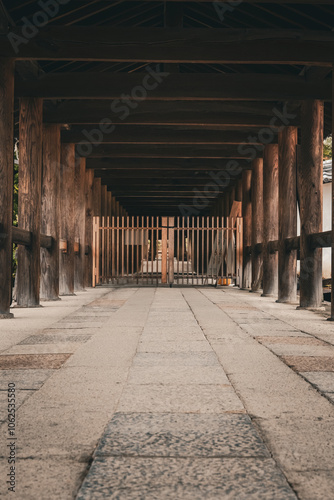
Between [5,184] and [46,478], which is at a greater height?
[5,184]

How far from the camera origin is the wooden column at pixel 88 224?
14.6 metres

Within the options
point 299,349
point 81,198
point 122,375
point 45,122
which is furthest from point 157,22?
point 122,375

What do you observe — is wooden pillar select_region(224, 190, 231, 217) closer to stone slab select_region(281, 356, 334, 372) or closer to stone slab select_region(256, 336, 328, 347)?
stone slab select_region(256, 336, 328, 347)

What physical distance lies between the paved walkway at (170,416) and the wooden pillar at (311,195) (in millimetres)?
3732

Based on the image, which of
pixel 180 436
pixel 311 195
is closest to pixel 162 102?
pixel 311 195

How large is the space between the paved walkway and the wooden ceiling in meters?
3.80

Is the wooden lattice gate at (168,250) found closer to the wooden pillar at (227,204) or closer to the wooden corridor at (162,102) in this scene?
the wooden pillar at (227,204)

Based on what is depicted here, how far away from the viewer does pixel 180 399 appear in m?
2.72

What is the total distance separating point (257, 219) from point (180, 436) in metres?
11.3

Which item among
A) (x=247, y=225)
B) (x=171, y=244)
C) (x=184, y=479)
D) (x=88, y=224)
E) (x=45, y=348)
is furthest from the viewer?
(x=171, y=244)

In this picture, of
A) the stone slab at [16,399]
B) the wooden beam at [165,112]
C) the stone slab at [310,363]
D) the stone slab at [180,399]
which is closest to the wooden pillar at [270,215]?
the wooden beam at [165,112]

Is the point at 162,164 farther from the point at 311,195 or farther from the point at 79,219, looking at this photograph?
the point at 311,195

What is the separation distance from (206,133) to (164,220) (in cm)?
430

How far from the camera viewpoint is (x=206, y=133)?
1166 cm
